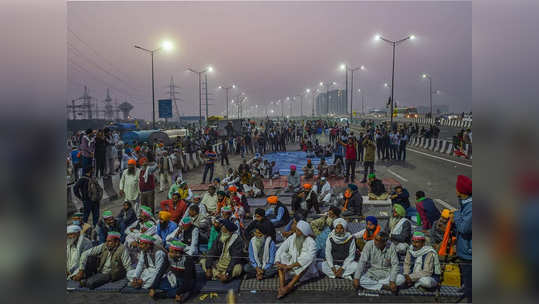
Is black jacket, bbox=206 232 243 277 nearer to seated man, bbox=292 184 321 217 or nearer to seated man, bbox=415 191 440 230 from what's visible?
seated man, bbox=292 184 321 217

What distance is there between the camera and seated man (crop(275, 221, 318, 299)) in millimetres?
6086

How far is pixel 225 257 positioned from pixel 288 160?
1728 cm

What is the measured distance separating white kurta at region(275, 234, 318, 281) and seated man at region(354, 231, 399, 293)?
30.2 inches

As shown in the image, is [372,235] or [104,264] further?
[372,235]

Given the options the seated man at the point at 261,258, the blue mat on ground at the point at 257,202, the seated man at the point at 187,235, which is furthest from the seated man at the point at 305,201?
the seated man at the point at 187,235

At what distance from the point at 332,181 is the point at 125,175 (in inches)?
359

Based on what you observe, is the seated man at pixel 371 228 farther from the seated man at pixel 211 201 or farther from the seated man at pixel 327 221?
the seated man at pixel 211 201

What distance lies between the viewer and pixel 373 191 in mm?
11219

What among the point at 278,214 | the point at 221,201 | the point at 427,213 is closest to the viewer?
the point at 427,213

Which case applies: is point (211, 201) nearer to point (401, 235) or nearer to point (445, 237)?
point (401, 235)

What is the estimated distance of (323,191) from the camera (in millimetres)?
11805

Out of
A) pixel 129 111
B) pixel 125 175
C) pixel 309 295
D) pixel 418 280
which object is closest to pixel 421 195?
pixel 418 280

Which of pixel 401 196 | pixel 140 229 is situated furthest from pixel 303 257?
pixel 401 196

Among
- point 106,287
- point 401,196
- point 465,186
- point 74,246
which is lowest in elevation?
point 106,287
